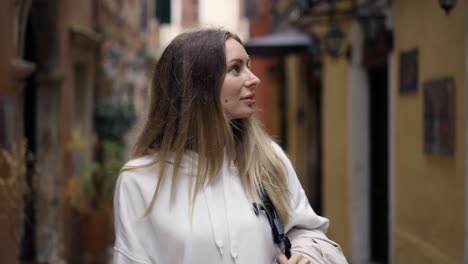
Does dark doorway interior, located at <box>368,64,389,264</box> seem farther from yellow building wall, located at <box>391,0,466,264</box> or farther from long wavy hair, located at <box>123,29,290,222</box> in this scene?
long wavy hair, located at <box>123,29,290,222</box>

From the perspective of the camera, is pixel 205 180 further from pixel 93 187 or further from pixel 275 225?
pixel 93 187

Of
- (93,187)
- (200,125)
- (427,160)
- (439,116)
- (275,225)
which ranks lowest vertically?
(93,187)

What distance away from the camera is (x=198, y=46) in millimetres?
2365

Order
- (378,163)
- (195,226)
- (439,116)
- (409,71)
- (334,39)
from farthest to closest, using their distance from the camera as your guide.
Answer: (378,163)
(334,39)
(409,71)
(439,116)
(195,226)

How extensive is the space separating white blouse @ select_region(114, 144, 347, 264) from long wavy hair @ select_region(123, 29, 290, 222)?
3 centimetres

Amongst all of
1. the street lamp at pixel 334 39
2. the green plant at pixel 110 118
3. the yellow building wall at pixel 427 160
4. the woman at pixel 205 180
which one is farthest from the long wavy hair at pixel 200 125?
the green plant at pixel 110 118

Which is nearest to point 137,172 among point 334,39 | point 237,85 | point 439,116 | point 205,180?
point 205,180

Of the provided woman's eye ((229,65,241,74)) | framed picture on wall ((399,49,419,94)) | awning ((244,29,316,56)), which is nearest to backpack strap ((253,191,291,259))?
woman's eye ((229,65,241,74))

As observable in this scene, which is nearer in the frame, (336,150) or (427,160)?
(427,160)

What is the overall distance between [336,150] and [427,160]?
12.7 feet

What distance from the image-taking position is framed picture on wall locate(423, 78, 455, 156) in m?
5.02

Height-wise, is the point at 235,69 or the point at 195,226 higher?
the point at 235,69

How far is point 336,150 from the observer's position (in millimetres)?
9656

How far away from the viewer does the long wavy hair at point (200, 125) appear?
237cm
